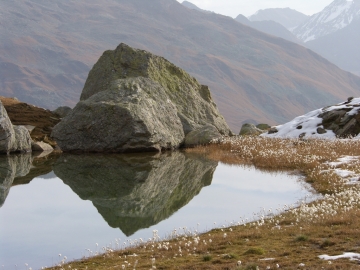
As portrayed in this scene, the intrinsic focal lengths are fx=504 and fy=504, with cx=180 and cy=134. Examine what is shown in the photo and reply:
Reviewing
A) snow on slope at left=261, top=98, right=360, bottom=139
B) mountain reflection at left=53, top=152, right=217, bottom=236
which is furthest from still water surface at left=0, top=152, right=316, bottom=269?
snow on slope at left=261, top=98, right=360, bottom=139

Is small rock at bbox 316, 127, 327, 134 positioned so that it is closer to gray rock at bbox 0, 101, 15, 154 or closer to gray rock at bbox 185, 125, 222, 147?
gray rock at bbox 185, 125, 222, 147

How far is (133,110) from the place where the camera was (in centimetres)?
2981

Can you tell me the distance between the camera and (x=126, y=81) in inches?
1305

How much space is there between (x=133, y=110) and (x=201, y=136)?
22.6 ft

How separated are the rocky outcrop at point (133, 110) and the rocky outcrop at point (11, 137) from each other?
2026 mm

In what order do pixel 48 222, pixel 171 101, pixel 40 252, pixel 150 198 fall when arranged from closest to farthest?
pixel 40 252 → pixel 48 222 → pixel 150 198 → pixel 171 101

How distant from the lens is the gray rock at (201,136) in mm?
34750

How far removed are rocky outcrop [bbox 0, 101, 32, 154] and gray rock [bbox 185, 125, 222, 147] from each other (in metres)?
10.7

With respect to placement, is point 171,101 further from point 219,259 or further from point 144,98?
point 219,259

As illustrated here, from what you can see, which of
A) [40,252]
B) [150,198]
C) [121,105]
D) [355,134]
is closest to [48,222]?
[40,252]

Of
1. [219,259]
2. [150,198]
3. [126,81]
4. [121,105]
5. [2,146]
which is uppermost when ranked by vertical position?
[126,81]

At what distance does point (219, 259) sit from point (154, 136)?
69.4 ft

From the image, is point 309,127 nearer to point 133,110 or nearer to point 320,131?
point 320,131

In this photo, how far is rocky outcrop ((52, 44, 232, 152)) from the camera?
2992 centimetres
